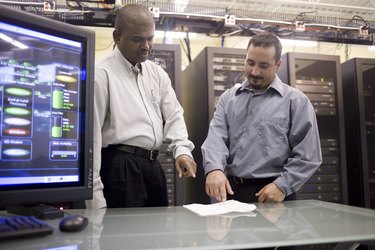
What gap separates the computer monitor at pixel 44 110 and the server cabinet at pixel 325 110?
84.1 inches

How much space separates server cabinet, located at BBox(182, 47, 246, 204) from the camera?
252 centimetres

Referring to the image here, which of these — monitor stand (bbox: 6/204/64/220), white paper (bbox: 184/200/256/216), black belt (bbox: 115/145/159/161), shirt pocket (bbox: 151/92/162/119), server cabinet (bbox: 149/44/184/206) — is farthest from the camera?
server cabinet (bbox: 149/44/184/206)

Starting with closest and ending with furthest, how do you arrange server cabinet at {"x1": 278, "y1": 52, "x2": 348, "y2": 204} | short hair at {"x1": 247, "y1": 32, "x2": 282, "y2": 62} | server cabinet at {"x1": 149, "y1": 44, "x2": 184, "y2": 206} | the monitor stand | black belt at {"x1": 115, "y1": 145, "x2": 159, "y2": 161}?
the monitor stand
black belt at {"x1": 115, "y1": 145, "x2": 159, "y2": 161}
short hair at {"x1": 247, "y1": 32, "x2": 282, "y2": 62}
server cabinet at {"x1": 149, "y1": 44, "x2": 184, "y2": 206}
server cabinet at {"x1": 278, "y1": 52, "x2": 348, "y2": 204}

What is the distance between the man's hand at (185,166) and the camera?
48.8 inches

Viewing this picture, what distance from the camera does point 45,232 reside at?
64 centimetres

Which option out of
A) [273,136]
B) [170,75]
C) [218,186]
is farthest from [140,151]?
[170,75]

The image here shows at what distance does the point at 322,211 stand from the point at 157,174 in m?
0.68

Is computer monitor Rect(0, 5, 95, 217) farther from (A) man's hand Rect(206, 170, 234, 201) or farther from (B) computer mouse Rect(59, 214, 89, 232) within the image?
(A) man's hand Rect(206, 170, 234, 201)

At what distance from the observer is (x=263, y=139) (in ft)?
4.99

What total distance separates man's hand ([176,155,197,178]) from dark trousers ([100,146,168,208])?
0.59 ft

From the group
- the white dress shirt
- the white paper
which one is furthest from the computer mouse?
the white dress shirt

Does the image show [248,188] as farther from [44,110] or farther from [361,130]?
[361,130]

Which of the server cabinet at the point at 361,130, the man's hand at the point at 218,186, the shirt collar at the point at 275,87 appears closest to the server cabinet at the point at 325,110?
the server cabinet at the point at 361,130

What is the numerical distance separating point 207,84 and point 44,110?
1.80 metres
